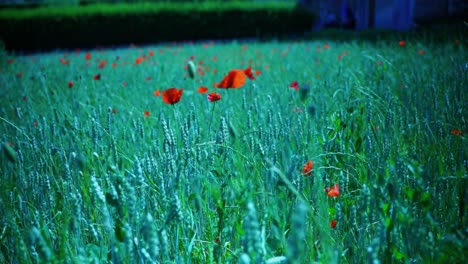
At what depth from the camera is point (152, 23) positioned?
49.5ft

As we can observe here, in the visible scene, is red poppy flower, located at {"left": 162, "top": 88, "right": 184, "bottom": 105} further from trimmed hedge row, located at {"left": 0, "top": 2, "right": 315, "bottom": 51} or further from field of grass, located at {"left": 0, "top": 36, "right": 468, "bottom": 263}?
trimmed hedge row, located at {"left": 0, "top": 2, "right": 315, "bottom": 51}

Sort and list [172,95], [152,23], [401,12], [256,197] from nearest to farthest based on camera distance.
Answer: [256,197] → [172,95] → [401,12] → [152,23]

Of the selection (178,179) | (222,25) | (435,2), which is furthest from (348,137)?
(222,25)

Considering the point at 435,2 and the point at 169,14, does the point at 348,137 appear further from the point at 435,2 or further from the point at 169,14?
the point at 169,14

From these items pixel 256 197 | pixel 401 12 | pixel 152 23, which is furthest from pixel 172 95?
pixel 152 23

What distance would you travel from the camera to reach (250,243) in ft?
2.79

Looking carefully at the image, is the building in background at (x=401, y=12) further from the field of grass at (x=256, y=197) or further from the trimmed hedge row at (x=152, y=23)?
the field of grass at (x=256, y=197)

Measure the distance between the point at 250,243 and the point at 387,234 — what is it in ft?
1.23

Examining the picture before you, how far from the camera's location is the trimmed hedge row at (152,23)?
14.5 m

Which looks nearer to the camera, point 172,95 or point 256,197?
point 256,197

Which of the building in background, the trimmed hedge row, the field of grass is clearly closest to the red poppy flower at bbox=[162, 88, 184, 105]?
the field of grass

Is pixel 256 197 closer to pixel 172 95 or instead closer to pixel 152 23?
pixel 172 95

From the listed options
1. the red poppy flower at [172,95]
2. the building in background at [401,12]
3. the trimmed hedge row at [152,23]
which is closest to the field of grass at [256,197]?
the red poppy flower at [172,95]

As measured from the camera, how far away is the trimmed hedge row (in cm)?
1452
